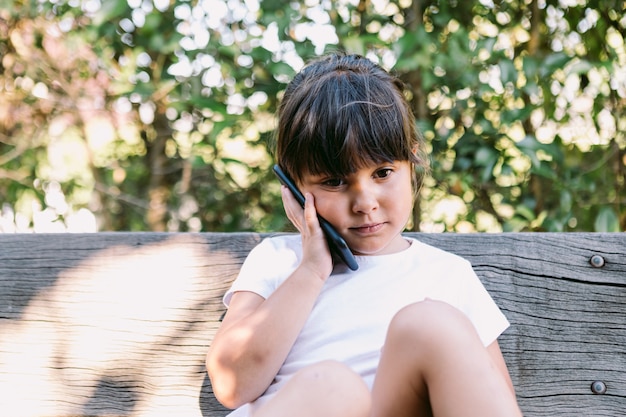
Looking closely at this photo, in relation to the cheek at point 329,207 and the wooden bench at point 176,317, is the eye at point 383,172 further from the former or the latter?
the wooden bench at point 176,317

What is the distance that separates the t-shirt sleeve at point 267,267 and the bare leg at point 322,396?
382 mm

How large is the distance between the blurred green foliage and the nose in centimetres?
76

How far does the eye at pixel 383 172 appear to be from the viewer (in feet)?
4.80

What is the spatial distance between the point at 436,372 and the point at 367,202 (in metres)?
0.39

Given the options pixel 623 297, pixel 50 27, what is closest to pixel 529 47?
pixel 623 297

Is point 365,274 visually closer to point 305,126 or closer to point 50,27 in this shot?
point 305,126

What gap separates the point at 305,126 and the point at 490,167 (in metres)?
0.84

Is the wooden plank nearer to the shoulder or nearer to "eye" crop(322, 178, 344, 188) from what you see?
the shoulder

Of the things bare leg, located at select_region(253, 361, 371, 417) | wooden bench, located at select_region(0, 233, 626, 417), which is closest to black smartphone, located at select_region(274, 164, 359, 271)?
wooden bench, located at select_region(0, 233, 626, 417)

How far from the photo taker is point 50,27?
2891 mm

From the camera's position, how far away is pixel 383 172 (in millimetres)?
1469

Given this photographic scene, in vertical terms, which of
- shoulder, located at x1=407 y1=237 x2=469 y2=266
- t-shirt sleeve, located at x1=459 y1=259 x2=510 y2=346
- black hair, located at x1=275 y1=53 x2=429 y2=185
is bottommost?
t-shirt sleeve, located at x1=459 y1=259 x2=510 y2=346

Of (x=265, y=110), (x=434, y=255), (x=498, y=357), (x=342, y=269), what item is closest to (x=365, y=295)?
(x=342, y=269)

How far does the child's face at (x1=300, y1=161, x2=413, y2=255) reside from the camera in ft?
4.71
